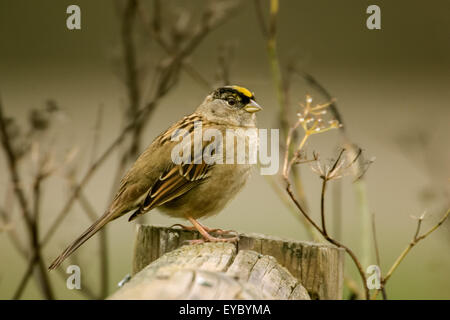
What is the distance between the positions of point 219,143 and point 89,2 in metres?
2.29

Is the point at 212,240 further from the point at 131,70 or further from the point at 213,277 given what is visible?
the point at 131,70

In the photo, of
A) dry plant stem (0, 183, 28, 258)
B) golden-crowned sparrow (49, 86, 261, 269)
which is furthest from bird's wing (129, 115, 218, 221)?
dry plant stem (0, 183, 28, 258)

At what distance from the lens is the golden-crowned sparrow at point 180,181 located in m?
3.05

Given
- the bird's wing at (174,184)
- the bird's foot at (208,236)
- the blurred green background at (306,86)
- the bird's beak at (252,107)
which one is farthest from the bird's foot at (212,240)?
the blurred green background at (306,86)

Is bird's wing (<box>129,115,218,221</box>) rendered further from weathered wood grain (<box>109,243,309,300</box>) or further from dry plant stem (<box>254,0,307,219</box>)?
weathered wood grain (<box>109,243,309,300</box>)

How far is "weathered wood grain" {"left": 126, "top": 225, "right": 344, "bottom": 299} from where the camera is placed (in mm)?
2090

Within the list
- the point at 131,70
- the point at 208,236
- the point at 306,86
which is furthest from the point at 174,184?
the point at 306,86

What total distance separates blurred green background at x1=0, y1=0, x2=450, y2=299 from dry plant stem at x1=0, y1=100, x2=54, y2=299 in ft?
2.60

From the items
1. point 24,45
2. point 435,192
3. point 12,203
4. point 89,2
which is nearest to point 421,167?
point 435,192

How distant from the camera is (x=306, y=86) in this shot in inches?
184

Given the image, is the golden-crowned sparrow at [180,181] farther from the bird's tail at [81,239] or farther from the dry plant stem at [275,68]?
the dry plant stem at [275,68]

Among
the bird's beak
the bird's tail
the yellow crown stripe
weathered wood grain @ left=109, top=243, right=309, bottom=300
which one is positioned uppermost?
the yellow crown stripe

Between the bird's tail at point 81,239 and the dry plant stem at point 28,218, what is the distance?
157mm

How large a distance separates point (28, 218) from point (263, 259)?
1.28 metres
